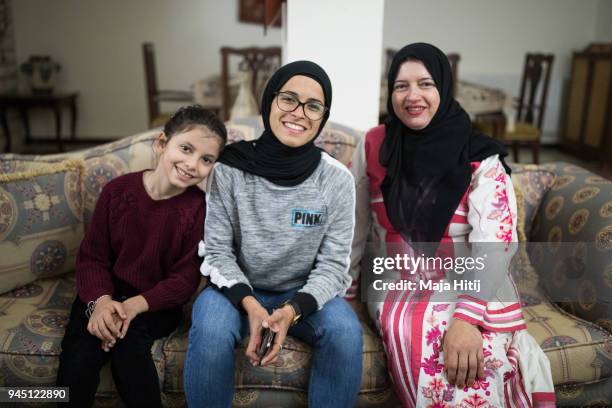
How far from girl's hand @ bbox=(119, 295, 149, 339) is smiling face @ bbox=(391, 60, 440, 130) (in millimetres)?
866

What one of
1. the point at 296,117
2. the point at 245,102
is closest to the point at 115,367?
the point at 296,117

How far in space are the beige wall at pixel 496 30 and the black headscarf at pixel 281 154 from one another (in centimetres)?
443

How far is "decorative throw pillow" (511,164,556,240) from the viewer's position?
6.44ft

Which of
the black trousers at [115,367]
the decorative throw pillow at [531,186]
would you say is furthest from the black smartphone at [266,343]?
the decorative throw pillow at [531,186]

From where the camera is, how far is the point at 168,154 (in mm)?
1512

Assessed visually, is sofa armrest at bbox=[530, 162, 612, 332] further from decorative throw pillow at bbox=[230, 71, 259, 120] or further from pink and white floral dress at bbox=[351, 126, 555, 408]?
decorative throw pillow at bbox=[230, 71, 259, 120]

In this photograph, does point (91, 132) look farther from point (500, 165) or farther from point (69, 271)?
point (500, 165)

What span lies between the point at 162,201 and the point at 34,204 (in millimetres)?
464

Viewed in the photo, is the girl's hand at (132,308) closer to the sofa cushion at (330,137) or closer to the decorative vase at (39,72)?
the sofa cushion at (330,137)

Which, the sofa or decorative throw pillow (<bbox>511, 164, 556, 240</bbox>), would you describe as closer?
the sofa

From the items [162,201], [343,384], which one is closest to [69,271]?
[162,201]

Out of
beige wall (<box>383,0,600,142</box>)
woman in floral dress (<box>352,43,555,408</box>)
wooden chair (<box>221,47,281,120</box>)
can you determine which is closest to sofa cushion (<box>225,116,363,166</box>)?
woman in floral dress (<box>352,43,555,408</box>)

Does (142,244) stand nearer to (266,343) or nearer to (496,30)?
(266,343)

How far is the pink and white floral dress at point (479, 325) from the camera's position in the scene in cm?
135
